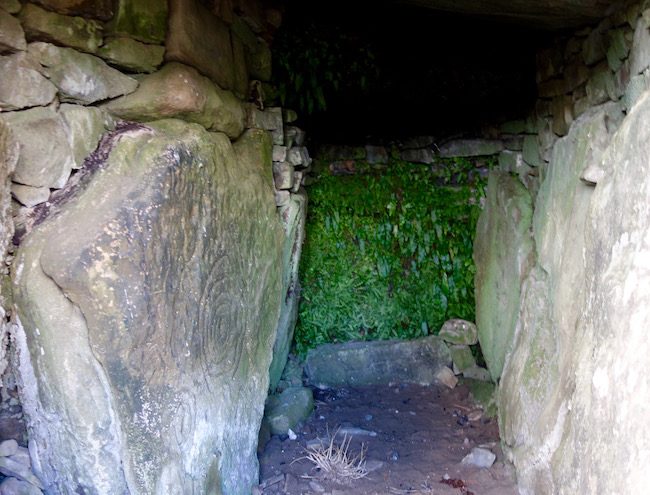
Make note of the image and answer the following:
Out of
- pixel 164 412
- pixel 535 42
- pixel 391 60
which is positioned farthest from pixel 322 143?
pixel 164 412

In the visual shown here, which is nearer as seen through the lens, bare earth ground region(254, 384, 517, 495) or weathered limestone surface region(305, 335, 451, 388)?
bare earth ground region(254, 384, 517, 495)

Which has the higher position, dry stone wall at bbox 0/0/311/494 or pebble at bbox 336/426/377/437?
dry stone wall at bbox 0/0/311/494

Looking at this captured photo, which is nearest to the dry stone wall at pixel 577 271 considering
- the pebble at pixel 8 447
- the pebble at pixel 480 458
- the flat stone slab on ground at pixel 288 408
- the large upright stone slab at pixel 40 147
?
the pebble at pixel 480 458

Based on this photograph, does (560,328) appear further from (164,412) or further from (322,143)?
(322,143)

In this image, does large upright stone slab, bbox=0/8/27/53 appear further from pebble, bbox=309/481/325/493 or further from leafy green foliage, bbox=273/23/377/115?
pebble, bbox=309/481/325/493

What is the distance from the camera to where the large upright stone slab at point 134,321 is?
1908 millimetres

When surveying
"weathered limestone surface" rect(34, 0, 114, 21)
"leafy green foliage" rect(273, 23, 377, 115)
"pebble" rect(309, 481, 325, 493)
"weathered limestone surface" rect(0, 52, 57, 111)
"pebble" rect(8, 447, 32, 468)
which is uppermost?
"leafy green foliage" rect(273, 23, 377, 115)

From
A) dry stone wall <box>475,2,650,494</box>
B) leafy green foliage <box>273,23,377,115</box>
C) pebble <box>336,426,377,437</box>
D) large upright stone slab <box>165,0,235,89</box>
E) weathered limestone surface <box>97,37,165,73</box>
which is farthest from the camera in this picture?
pebble <box>336,426,377,437</box>

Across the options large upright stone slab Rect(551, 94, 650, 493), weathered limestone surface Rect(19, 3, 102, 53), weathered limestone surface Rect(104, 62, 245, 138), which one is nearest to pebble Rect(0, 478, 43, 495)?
weathered limestone surface Rect(104, 62, 245, 138)

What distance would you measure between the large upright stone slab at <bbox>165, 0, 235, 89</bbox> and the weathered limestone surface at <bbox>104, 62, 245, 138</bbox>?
5 cm

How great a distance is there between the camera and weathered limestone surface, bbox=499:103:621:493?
2.42 metres

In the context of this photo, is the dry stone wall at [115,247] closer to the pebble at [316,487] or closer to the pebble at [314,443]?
the pebble at [316,487]

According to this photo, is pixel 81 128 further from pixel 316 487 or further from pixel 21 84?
pixel 316 487

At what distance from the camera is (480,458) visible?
10.7ft
